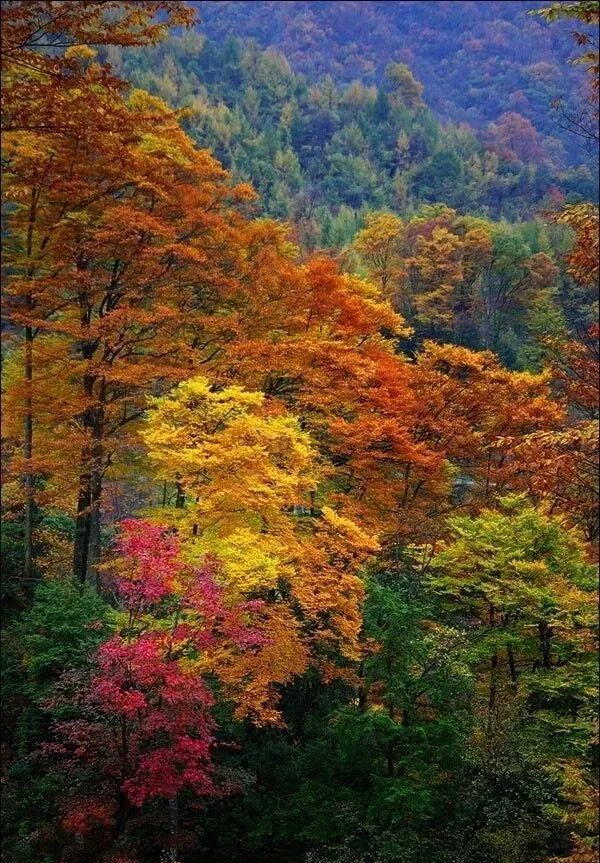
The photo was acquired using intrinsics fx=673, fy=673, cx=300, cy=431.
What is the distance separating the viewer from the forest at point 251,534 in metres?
9.32

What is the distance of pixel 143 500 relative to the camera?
27688mm

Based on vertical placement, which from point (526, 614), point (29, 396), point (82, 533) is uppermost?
point (29, 396)

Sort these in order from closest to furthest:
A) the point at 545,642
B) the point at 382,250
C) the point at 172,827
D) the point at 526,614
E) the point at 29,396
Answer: the point at 172,827
the point at 545,642
the point at 526,614
the point at 29,396
the point at 382,250

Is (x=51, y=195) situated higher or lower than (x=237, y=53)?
lower

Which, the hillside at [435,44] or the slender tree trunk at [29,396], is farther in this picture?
the hillside at [435,44]

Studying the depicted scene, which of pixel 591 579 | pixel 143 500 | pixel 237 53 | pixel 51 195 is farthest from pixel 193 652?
pixel 237 53

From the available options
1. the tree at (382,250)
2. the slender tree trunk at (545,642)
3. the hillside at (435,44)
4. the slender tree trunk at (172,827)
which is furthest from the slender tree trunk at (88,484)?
the hillside at (435,44)

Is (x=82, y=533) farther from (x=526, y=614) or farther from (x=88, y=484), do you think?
(x=526, y=614)

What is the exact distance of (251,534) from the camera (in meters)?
11.9

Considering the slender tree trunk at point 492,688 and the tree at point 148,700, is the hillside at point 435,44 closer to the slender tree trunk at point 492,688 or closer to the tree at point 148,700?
the slender tree trunk at point 492,688

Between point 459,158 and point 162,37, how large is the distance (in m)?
71.2

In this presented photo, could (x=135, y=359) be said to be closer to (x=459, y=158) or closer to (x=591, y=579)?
(x=591, y=579)

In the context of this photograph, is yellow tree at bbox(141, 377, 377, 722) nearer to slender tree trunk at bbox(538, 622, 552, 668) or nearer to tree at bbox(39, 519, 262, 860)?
tree at bbox(39, 519, 262, 860)

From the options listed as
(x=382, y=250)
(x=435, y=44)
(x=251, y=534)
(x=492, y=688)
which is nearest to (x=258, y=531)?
(x=251, y=534)
